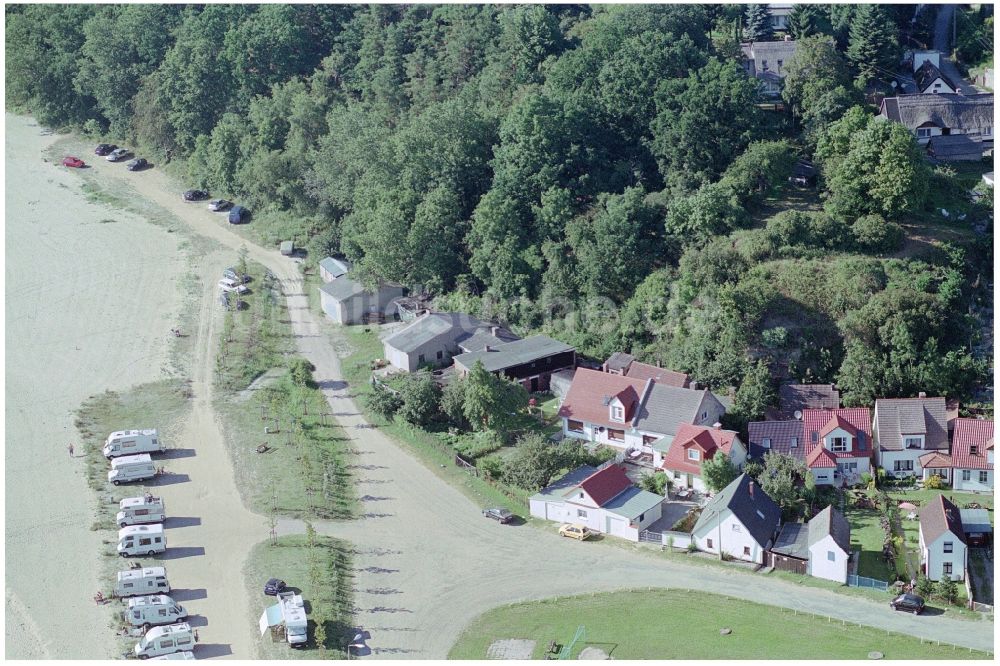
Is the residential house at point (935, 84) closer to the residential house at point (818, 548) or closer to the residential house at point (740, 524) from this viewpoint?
the residential house at point (740, 524)

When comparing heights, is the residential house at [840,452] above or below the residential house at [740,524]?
above

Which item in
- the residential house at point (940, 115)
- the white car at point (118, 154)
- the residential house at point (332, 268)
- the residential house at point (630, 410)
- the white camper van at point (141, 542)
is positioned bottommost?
the white camper van at point (141, 542)

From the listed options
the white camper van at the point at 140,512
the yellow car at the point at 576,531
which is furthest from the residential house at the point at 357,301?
the yellow car at the point at 576,531

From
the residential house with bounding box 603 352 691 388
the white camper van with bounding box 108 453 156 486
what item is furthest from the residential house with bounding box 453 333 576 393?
the white camper van with bounding box 108 453 156 486

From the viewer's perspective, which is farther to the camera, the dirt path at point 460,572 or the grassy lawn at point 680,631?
the dirt path at point 460,572

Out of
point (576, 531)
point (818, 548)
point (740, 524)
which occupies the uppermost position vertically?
point (740, 524)

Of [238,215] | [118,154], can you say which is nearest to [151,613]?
[238,215]

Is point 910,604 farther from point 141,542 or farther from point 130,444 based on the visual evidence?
point 130,444
